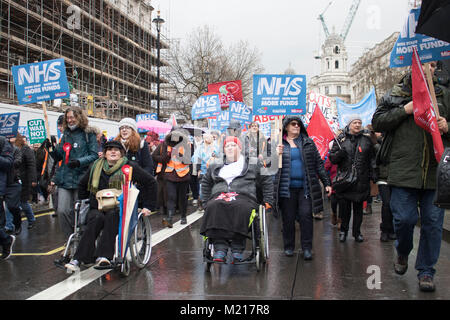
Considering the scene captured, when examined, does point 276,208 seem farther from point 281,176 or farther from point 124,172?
point 124,172

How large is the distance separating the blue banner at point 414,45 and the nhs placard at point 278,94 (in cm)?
327

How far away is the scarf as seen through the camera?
5.25 m

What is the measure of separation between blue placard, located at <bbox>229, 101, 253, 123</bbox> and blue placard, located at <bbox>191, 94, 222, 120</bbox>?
823mm

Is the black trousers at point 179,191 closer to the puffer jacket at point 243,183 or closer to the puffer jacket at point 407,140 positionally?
the puffer jacket at point 243,183

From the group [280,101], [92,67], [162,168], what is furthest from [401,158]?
[92,67]

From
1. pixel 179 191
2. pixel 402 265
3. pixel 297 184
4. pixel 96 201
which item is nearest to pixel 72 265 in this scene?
pixel 96 201

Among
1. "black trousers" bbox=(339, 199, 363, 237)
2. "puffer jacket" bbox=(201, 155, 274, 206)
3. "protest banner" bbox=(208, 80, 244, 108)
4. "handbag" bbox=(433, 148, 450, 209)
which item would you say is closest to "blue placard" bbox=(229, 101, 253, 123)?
"protest banner" bbox=(208, 80, 244, 108)

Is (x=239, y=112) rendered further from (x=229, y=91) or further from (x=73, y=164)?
(x=73, y=164)

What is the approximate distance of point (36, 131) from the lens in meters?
13.8

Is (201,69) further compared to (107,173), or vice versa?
(201,69)

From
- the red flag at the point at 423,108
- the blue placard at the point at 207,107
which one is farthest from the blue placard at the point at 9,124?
the red flag at the point at 423,108

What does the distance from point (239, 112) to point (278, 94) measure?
7098 mm

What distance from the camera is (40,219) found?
10062 mm
